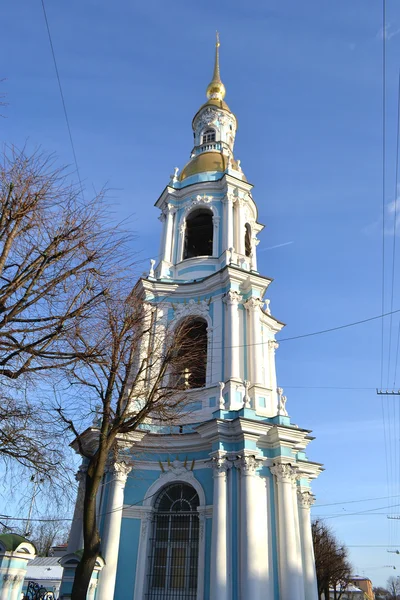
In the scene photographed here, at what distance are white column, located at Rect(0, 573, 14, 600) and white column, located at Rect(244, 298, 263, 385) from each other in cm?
969

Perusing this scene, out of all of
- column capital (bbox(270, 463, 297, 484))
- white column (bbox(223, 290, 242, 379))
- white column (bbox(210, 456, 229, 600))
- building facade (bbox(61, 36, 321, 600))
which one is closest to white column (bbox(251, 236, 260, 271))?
building facade (bbox(61, 36, 321, 600))

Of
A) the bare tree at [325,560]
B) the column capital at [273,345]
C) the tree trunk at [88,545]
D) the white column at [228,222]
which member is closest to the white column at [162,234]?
the white column at [228,222]

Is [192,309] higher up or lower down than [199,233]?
lower down

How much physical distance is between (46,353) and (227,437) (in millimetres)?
8868

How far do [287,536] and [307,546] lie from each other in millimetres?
3190

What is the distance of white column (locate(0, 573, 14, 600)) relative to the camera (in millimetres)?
9258

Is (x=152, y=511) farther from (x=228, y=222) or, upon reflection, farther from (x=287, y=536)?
(x=228, y=222)

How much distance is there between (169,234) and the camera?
2181 centimetres

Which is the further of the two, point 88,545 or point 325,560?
point 325,560

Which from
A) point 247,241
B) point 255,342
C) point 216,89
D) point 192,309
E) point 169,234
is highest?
point 216,89

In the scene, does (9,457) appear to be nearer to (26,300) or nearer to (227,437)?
(26,300)

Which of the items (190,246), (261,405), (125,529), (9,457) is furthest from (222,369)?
(9,457)

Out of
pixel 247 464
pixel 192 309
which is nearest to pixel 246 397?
pixel 247 464

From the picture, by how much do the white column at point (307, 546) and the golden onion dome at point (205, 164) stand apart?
593 inches
